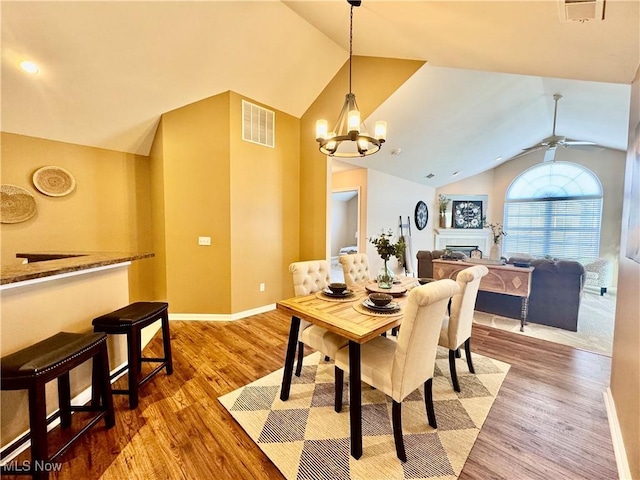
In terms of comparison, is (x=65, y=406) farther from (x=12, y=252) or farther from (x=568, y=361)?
(x=568, y=361)

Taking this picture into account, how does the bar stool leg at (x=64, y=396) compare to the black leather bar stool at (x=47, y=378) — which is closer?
the black leather bar stool at (x=47, y=378)

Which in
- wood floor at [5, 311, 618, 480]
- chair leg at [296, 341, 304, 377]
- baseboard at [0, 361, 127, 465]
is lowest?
wood floor at [5, 311, 618, 480]

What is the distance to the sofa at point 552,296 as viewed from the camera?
3436mm

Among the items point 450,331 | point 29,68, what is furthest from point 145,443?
point 29,68

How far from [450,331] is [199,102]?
4.05 m

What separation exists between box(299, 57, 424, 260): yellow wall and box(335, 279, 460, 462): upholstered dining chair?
8.93 ft

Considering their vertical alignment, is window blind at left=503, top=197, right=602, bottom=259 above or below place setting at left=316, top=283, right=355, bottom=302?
above

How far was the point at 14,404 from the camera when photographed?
1563 millimetres

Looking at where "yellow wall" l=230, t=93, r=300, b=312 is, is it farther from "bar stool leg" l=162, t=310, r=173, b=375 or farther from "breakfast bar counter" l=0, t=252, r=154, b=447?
"breakfast bar counter" l=0, t=252, r=154, b=447

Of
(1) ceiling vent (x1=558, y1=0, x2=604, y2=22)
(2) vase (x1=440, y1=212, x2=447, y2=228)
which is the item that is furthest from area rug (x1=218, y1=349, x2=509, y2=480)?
(2) vase (x1=440, y1=212, x2=447, y2=228)

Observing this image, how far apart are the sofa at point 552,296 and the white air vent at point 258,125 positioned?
4072 millimetres

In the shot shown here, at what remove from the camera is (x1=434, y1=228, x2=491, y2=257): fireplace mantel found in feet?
26.5

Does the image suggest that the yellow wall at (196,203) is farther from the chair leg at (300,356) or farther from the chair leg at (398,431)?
the chair leg at (398,431)

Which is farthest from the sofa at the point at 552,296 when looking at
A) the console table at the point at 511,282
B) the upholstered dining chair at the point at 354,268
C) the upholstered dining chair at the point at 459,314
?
the upholstered dining chair at the point at 354,268
